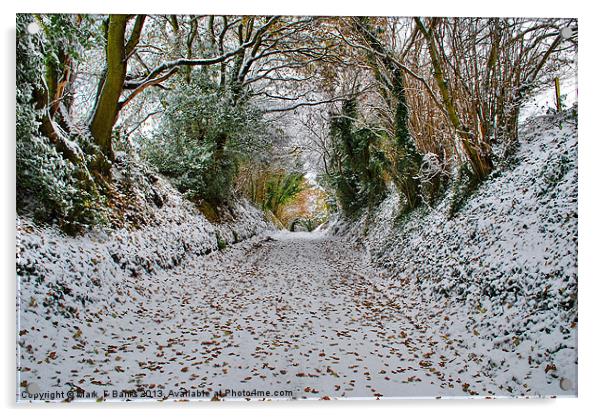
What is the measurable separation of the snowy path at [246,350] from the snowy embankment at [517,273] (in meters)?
0.31

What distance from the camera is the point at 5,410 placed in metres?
3.21

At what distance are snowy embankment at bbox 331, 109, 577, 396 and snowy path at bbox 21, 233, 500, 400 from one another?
31 cm

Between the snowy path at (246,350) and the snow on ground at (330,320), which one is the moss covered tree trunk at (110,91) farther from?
the snowy path at (246,350)

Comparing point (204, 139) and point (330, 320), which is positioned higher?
point (204, 139)

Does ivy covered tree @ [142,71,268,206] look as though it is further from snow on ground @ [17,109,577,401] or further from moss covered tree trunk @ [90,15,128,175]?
snow on ground @ [17,109,577,401]

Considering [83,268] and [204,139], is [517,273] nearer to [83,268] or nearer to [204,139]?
[83,268]

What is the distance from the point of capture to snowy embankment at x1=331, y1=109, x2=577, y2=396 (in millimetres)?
2930

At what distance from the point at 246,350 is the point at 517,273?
2.49 m

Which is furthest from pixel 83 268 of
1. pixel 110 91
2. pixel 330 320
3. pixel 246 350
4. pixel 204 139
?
pixel 204 139

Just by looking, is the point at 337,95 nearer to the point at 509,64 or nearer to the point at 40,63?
the point at 509,64

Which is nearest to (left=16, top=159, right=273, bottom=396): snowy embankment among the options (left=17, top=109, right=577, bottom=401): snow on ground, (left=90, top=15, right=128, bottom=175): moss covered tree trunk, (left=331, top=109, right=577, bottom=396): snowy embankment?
(left=17, top=109, right=577, bottom=401): snow on ground

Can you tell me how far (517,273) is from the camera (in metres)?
3.19

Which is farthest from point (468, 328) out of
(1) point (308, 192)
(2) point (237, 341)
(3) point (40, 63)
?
(1) point (308, 192)

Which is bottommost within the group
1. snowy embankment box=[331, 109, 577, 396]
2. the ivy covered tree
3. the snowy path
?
the snowy path
